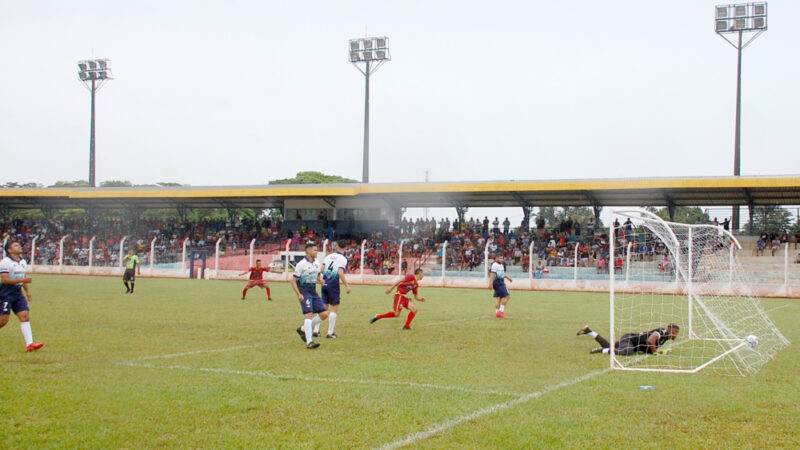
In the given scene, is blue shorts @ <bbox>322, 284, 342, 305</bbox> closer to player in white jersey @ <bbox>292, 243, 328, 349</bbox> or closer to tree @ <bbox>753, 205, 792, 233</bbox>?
player in white jersey @ <bbox>292, 243, 328, 349</bbox>

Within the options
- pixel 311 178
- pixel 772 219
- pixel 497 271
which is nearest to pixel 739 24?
pixel 772 219

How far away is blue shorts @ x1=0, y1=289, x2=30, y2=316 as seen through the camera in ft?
36.6

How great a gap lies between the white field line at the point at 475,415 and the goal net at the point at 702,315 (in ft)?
5.48

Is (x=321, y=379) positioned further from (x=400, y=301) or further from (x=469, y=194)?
(x=469, y=194)

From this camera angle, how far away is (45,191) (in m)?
51.4

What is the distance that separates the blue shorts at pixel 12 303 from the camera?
36.6 ft

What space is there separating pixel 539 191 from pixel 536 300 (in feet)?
51.2

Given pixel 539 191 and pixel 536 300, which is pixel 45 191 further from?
pixel 536 300

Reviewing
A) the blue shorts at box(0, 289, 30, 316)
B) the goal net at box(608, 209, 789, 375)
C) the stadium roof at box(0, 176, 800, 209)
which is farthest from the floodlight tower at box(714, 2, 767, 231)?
the blue shorts at box(0, 289, 30, 316)

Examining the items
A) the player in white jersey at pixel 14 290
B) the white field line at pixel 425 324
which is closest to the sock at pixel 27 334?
the player in white jersey at pixel 14 290

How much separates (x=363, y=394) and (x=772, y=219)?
36.3 metres

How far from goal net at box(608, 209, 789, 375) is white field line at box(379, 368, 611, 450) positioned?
1672 mm

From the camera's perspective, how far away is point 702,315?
15867 millimetres

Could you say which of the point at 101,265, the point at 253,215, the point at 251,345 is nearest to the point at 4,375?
the point at 251,345
